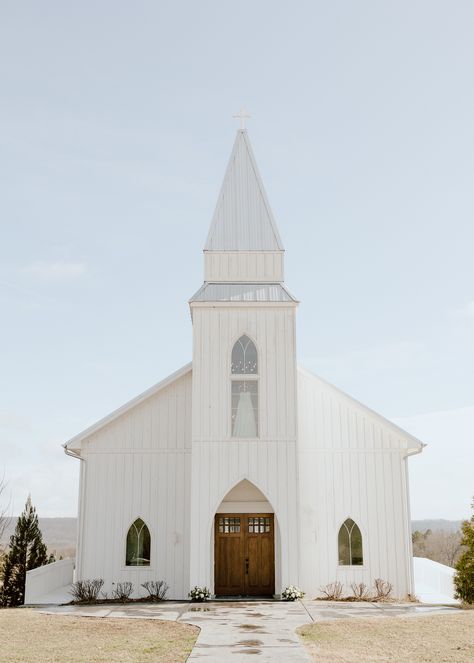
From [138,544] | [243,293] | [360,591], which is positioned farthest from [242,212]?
[360,591]

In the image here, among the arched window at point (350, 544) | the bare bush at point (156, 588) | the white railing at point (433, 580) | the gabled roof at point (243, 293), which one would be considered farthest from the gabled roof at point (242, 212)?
the white railing at point (433, 580)

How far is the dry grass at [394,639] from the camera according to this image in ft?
41.2

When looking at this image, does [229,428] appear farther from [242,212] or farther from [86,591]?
[242,212]

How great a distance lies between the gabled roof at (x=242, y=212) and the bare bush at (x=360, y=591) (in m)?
10.5

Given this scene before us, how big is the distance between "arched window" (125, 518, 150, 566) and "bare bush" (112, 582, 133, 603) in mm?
677

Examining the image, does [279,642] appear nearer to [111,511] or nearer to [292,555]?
[292,555]

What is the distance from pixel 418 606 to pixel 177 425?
8892 millimetres

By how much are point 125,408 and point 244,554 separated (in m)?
5.83

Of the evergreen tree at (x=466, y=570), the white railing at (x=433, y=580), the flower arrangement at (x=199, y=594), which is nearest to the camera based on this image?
the evergreen tree at (x=466, y=570)

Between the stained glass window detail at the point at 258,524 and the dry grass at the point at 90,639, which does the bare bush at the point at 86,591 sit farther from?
the stained glass window detail at the point at 258,524

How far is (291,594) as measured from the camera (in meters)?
19.8

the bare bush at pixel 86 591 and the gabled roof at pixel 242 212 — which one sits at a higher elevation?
the gabled roof at pixel 242 212

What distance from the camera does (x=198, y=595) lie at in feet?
64.6

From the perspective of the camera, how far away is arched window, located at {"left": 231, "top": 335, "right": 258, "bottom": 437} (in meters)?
21.2
